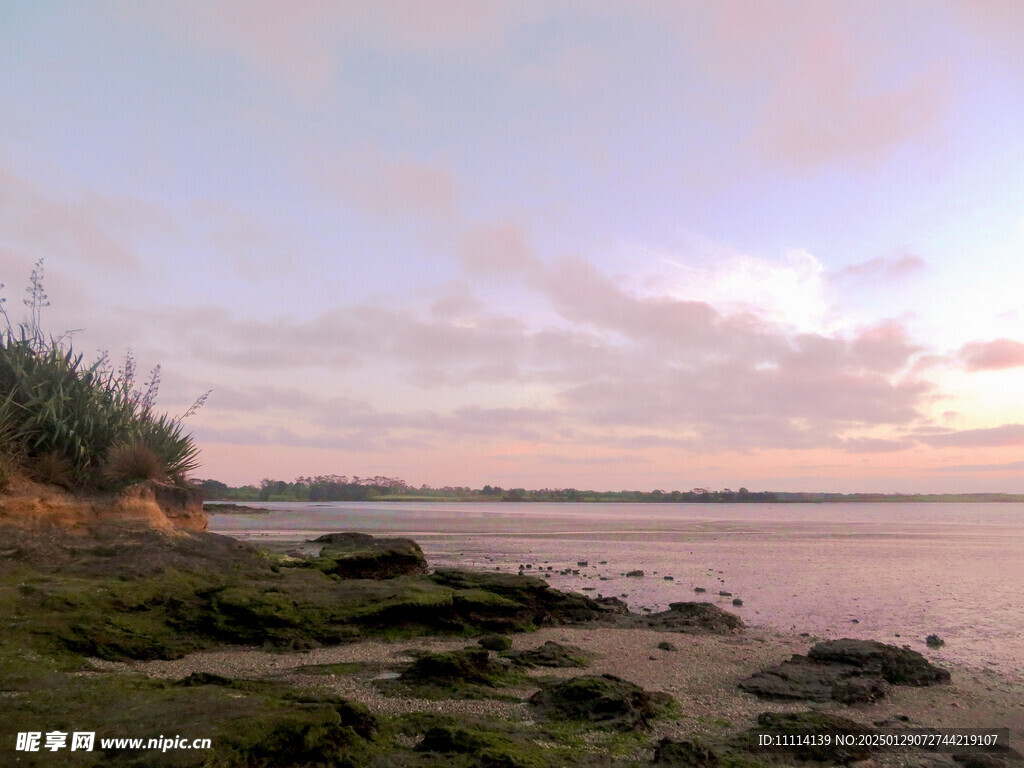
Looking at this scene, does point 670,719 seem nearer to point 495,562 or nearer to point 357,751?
point 357,751

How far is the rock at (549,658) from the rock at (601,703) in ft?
8.00

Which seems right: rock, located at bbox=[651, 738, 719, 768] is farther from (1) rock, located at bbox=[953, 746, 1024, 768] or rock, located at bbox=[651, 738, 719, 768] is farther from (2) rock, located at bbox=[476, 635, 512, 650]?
(2) rock, located at bbox=[476, 635, 512, 650]

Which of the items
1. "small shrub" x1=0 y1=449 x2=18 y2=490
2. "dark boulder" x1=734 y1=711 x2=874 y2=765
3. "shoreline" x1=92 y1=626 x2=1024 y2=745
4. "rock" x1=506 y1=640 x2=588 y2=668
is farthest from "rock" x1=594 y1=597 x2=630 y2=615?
"small shrub" x1=0 y1=449 x2=18 y2=490

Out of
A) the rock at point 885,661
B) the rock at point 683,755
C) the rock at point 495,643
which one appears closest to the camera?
the rock at point 683,755

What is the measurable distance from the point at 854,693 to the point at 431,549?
29.4 m

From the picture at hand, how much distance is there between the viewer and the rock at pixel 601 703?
846 cm

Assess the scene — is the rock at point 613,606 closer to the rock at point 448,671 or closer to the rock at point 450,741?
the rock at point 448,671

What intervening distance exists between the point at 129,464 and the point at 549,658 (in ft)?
33.1

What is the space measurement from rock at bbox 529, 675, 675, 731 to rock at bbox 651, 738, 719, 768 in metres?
0.89

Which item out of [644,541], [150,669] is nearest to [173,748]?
[150,669]

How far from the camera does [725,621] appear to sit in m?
17.6

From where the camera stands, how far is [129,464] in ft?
48.8

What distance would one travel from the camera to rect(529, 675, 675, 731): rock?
8.46m

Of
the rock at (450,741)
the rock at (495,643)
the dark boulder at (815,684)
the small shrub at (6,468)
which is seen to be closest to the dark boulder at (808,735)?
the dark boulder at (815,684)
